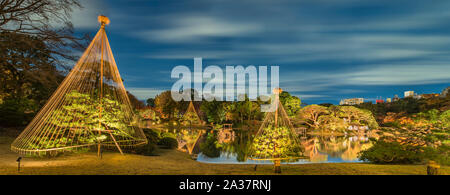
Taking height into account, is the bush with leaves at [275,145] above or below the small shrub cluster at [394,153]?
above

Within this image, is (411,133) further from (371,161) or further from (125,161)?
(125,161)

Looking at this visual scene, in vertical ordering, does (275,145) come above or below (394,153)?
above

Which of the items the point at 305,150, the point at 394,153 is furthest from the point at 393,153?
the point at 305,150

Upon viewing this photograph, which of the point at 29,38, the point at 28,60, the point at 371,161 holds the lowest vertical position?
the point at 371,161

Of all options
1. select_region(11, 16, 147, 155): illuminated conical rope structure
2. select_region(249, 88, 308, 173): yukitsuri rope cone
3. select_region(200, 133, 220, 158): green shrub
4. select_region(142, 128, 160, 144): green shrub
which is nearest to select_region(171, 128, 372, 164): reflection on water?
select_region(200, 133, 220, 158): green shrub

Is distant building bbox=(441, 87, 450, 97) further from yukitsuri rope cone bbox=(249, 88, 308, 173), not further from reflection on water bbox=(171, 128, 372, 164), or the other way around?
yukitsuri rope cone bbox=(249, 88, 308, 173)

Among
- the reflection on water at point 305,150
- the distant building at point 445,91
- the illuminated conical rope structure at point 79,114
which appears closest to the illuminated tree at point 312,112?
the reflection on water at point 305,150

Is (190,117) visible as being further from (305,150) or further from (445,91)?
(445,91)

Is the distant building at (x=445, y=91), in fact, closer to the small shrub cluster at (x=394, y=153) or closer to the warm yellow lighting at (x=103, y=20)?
the small shrub cluster at (x=394, y=153)

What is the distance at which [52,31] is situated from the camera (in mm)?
9023

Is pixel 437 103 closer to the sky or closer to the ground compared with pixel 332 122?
closer to the sky
